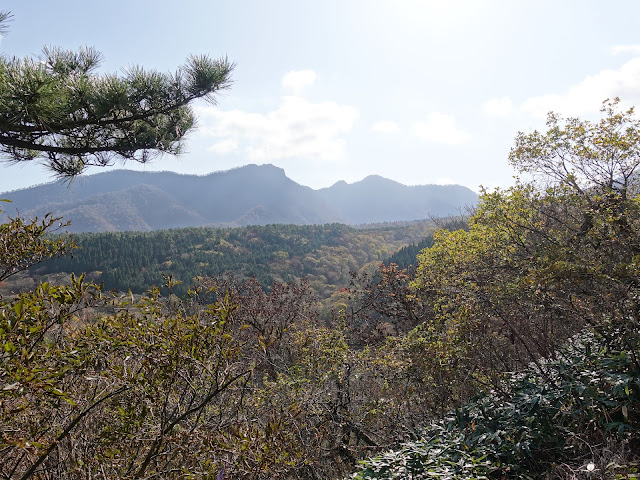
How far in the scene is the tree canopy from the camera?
11.8 ft

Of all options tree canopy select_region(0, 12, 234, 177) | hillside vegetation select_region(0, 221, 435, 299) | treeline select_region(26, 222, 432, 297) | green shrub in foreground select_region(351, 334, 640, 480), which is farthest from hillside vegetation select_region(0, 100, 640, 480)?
hillside vegetation select_region(0, 221, 435, 299)

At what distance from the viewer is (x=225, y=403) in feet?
11.8

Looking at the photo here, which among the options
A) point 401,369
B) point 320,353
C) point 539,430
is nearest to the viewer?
point 539,430

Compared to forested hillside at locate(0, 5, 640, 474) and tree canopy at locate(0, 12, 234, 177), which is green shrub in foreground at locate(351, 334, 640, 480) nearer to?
forested hillside at locate(0, 5, 640, 474)

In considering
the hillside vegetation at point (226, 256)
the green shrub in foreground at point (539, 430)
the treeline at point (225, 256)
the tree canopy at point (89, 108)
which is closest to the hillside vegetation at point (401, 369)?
the green shrub in foreground at point (539, 430)

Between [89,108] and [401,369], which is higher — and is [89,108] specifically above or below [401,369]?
above

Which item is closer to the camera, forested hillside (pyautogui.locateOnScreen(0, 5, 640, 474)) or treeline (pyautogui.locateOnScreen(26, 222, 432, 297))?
forested hillside (pyautogui.locateOnScreen(0, 5, 640, 474))

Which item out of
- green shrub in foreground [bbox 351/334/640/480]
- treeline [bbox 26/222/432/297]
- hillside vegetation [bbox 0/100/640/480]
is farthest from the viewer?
treeline [bbox 26/222/432/297]

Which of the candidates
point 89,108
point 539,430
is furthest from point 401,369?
point 89,108

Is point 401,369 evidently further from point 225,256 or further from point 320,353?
point 225,256

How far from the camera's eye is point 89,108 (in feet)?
15.1

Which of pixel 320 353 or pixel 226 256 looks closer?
pixel 320 353

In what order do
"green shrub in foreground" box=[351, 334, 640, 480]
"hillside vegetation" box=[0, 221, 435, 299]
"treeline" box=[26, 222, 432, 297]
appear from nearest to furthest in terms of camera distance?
"green shrub in foreground" box=[351, 334, 640, 480] < "hillside vegetation" box=[0, 221, 435, 299] < "treeline" box=[26, 222, 432, 297]

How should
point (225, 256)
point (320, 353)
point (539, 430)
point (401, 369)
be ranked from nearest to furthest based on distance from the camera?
1. point (539, 430)
2. point (401, 369)
3. point (320, 353)
4. point (225, 256)
